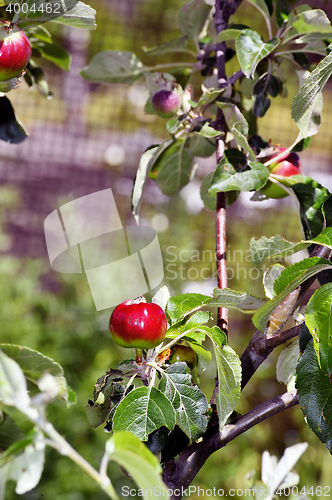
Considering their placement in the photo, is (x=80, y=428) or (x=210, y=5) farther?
(x=80, y=428)

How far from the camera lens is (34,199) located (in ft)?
6.15

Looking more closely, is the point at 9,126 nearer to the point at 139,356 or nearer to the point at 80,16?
the point at 80,16

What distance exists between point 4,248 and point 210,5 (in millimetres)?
1513

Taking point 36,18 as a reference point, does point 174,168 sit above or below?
below

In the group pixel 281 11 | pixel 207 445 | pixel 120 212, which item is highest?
pixel 281 11

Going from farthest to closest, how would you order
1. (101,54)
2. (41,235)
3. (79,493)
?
(41,235) < (79,493) < (101,54)

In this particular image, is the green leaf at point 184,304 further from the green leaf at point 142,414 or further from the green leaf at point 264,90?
the green leaf at point 264,90

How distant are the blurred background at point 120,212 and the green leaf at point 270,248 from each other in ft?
3.41

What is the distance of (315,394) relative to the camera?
0.24m

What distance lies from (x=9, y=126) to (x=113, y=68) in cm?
14

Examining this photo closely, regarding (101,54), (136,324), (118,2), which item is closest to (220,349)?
(136,324)

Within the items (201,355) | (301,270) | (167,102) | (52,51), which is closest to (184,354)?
(201,355)

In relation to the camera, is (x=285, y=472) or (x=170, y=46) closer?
(x=285, y=472)

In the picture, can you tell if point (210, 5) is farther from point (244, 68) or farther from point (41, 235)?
point (41, 235)
